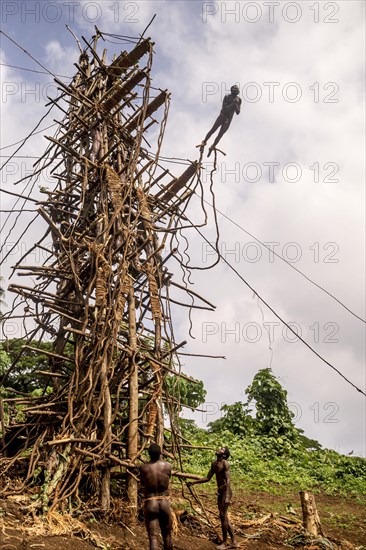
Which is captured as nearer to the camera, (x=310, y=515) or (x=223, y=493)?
(x=223, y=493)

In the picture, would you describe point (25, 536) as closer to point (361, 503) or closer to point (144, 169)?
point (144, 169)

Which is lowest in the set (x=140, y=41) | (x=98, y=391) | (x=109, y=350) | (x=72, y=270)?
(x=98, y=391)

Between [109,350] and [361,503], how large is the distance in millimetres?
7769

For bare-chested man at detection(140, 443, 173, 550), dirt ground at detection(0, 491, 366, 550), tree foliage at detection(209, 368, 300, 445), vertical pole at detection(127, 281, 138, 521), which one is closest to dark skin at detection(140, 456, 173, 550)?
bare-chested man at detection(140, 443, 173, 550)

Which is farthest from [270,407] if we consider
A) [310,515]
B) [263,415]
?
[310,515]

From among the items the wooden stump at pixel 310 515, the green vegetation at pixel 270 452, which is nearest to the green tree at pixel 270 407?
the green vegetation at pixel 270 452

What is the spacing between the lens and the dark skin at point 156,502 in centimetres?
553

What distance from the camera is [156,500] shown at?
562cm

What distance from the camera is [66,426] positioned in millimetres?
7012

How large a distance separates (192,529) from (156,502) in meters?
1.97

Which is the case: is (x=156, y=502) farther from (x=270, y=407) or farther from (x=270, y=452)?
(x=270, y=407)

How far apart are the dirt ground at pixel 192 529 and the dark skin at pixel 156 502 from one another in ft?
1.91

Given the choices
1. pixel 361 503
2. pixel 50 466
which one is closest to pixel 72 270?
pixel 50 466

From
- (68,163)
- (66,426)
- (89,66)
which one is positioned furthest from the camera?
(89,66)
